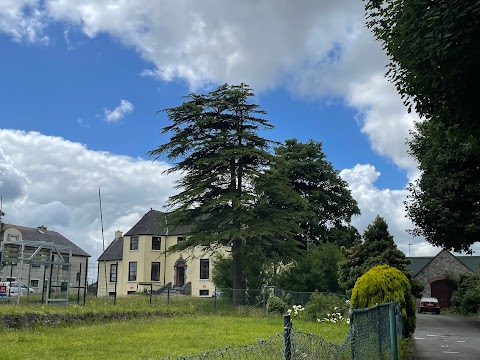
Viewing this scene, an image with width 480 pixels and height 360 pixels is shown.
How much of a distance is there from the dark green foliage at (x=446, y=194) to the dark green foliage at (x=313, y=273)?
19.2ft

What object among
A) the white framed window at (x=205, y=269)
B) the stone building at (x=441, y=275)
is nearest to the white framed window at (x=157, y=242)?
the white framed window at (x=205, y=269)

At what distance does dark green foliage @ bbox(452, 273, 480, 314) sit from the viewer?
37006mm

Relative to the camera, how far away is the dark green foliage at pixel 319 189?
160ft

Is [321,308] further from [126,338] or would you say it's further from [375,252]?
[126,338]

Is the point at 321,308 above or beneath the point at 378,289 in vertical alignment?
beneath

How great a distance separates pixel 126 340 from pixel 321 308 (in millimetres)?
11488

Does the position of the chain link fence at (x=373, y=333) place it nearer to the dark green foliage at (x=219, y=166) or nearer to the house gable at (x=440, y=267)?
the dark green foliage at (x=219, y=166)

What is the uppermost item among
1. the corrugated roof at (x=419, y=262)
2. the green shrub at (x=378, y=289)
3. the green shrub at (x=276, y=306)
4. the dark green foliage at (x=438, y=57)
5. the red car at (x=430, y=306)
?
the dark green foliage at (x=438, y=57)

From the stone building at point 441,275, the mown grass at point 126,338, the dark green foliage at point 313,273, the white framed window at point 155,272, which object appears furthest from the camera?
the white framed window at point 155,272

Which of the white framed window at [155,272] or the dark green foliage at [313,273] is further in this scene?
the white framed window at [155,272]

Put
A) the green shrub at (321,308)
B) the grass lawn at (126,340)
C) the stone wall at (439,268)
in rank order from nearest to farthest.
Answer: the grass lawn at (126,340) → the green shrub at (321,308) → the stone wall at (439,268)

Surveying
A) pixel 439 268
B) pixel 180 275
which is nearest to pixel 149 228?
pixel 180 275

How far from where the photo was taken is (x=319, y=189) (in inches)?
1966

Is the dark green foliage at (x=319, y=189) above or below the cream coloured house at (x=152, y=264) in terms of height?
above
